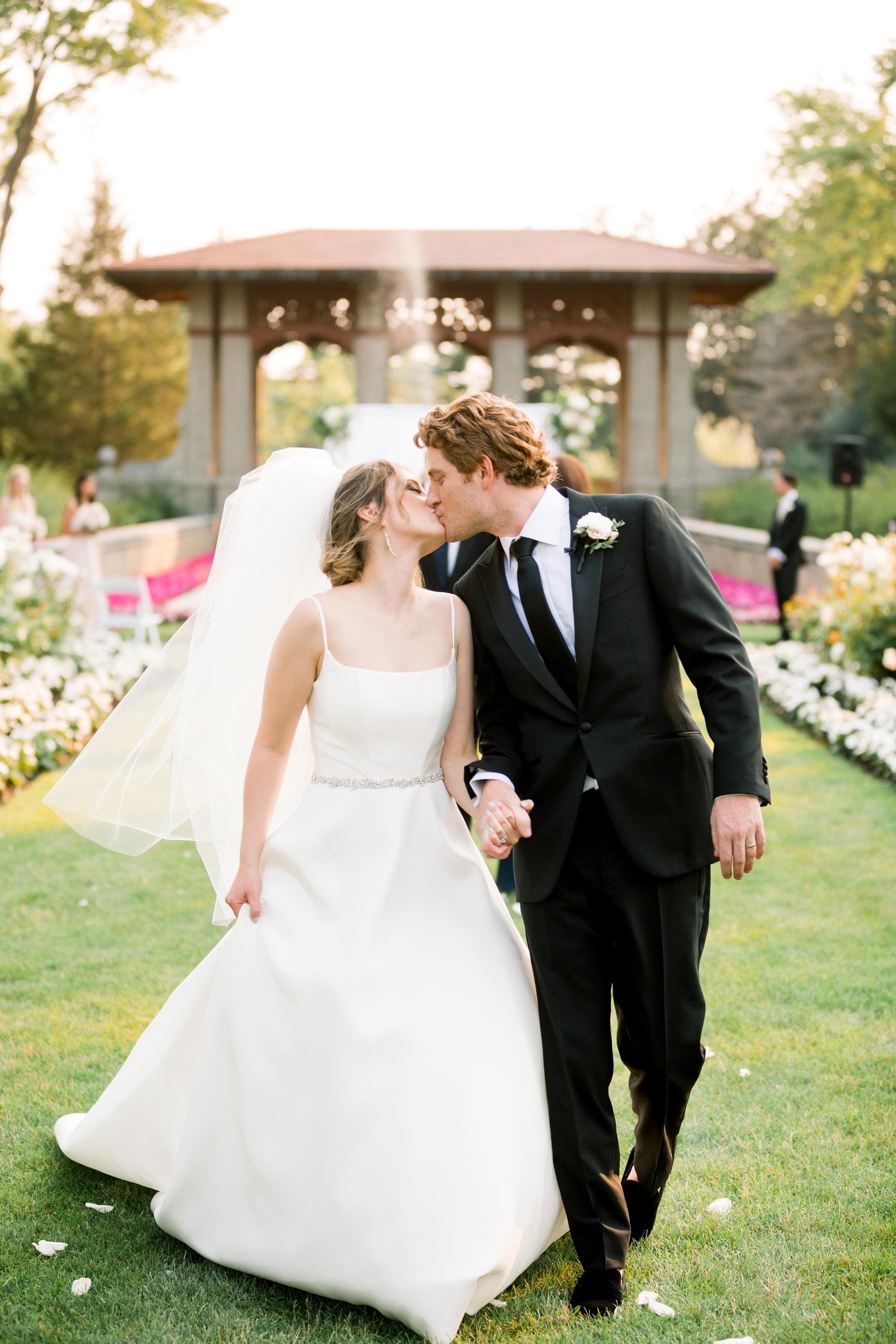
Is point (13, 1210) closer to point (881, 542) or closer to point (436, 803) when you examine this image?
point (436, 803)

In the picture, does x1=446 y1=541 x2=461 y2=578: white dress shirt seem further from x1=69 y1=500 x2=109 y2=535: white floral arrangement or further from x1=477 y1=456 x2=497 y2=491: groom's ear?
x1=69 y1=500 x2=109 y2=535: white floral arrangement

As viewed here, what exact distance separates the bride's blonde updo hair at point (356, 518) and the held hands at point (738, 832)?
46.0 inches

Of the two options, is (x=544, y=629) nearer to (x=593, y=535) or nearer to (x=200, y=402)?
(x=593, y=535)

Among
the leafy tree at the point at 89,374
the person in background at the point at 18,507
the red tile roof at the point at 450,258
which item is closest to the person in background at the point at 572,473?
the person in background at the point at 18,507

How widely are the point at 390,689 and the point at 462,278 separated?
82.6 ft

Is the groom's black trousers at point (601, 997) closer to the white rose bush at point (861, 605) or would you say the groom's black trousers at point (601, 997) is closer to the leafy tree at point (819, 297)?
the white rose bush at point (861, 605)

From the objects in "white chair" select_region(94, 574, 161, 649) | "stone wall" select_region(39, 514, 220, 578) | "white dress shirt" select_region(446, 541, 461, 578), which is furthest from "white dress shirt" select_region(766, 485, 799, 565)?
"white dress shirt" select_region(446, 541, 461, 578)

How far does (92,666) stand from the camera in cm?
1194

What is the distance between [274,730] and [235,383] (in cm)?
2515

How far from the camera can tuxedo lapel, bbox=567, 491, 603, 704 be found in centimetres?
313

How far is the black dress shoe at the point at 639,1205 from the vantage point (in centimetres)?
338

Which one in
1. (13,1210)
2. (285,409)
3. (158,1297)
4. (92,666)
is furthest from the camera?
(285,409)

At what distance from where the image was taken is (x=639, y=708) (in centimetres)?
318

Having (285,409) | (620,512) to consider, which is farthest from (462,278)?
(285,409)
